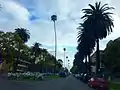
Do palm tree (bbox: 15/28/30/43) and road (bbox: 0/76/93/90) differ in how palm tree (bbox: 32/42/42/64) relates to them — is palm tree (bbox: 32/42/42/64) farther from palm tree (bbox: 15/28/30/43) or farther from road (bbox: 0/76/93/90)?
road (bbox: 0/76/93/90)

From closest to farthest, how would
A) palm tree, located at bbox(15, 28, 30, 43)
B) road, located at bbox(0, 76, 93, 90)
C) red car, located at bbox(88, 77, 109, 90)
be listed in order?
road, located at bbox(0, 76, 93, 90) < red car, located at bbox(88, 77, 109, 90) < palm tree, located at bbox(15, 28, 30, 43)

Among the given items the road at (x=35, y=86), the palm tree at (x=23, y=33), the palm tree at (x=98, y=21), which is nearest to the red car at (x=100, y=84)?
the road at (x=35, y=86)

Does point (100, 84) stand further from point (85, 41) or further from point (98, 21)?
point (85, 41)

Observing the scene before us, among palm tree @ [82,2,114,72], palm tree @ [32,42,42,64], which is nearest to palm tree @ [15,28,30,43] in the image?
palm tree @ [32,42,42,64]

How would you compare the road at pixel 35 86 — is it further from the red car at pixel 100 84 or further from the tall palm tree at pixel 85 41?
the tall palm tree at pixel 85 41

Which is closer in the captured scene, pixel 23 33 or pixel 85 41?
pixel 85 41

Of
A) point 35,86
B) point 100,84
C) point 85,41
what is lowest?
point 35,86

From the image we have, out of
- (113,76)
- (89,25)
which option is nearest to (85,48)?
(113,76)

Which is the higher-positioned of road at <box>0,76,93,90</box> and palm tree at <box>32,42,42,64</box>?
palm tree at <box>32,42,42,64</box>

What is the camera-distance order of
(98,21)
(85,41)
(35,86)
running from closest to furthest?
1. (35,86)
2. (98,21)
3. (85,41)

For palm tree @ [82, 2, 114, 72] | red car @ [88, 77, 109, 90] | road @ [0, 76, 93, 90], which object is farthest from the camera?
palm tree @ [82, 2, 114, 72]

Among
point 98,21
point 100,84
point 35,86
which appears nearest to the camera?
point 35,86

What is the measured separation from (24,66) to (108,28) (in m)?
103

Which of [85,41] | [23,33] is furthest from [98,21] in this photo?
[23,33]
